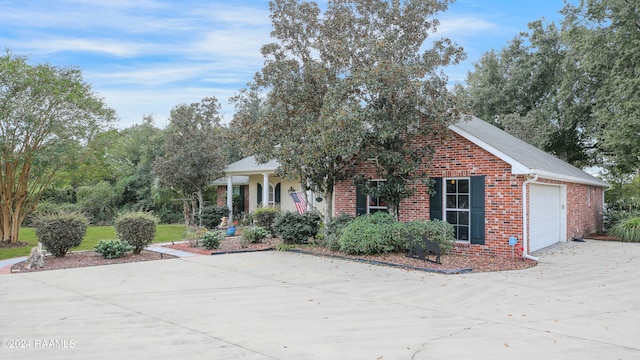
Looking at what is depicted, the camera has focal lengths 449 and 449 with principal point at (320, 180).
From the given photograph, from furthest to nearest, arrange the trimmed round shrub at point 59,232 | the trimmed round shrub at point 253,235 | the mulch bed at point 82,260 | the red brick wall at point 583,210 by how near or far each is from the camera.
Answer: the red brick wall at point 583,210 → the trimmed round shrub at point 253,235 → the trimmed round shrub at point 59,232 → the mulch bed at point 82,260

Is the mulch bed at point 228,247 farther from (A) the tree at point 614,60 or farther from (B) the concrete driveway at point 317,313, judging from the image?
(A) the tree at point 614,60

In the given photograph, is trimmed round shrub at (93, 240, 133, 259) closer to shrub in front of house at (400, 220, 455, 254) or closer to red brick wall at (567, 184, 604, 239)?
shrub in front of house at (400, 220, 455, 254)

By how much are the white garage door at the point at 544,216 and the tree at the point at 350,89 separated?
3686 millimetres

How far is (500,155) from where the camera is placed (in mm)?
11414

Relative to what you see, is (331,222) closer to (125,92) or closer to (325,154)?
(325,154)

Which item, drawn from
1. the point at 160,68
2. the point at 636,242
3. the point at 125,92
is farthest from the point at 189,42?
the point at 636,242

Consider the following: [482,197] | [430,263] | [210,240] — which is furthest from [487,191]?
[210,240]

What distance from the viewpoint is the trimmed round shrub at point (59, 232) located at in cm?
1125

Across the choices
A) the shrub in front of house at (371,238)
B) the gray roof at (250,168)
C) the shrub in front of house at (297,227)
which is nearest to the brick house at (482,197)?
the shrub in front of house at (297,227)

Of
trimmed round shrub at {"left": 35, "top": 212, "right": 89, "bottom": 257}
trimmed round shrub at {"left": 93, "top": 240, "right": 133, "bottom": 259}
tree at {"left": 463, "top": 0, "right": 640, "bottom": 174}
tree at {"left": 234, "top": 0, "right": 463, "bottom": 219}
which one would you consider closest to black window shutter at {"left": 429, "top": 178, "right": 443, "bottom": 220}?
tree at {"left": 234, "top": 0, "right": 463, "bottom": 219}

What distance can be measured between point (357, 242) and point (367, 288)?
3.49 metres

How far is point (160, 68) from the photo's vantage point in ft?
57.9

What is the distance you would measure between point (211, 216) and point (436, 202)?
11.3m

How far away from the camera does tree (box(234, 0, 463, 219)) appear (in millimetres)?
11164
